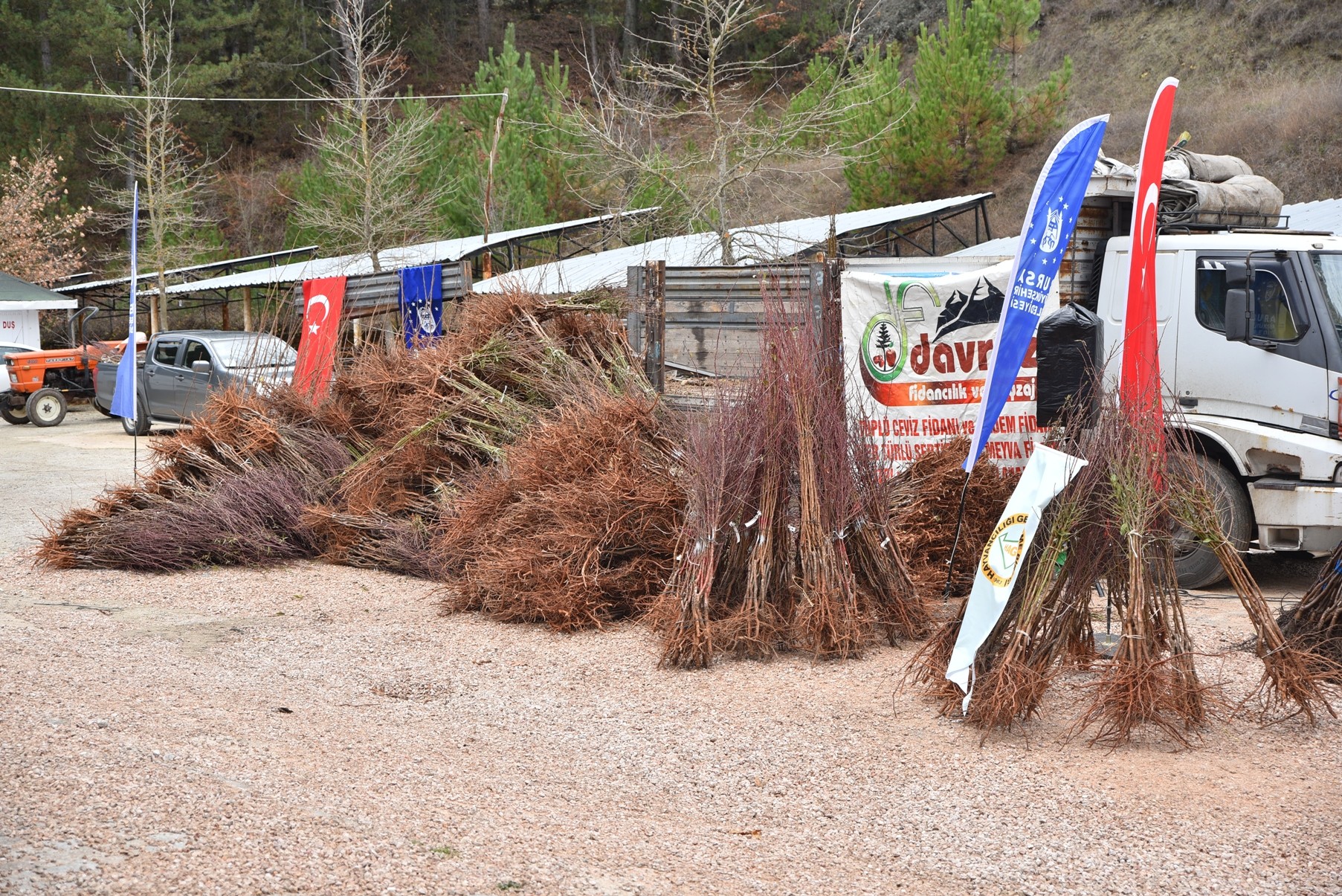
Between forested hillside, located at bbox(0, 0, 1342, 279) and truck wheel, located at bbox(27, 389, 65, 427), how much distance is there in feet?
22.9

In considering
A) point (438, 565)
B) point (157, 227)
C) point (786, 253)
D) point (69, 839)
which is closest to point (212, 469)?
point (438, 565)

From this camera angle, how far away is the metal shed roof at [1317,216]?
41.8ft

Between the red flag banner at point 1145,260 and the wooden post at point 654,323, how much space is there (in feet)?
12.9

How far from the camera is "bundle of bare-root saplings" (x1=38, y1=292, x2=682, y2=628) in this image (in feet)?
23.4

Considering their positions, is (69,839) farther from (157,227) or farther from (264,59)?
(264,59)

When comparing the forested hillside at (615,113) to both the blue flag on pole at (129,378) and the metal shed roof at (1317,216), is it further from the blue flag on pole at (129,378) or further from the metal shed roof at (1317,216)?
the blue flag on pole at (129,378)

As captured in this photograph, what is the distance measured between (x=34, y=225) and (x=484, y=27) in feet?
84.2

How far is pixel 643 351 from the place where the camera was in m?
8.99

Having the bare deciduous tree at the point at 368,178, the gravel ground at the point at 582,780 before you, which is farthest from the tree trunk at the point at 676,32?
the gravel ground at the point at 582,780

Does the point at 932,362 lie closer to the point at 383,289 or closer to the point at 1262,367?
the point at 1262,367

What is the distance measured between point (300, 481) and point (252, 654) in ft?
9.62

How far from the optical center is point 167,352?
20.2m

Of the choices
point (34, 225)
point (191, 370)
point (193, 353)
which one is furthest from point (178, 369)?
point (34, 225)

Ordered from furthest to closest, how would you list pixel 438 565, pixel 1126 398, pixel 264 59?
pixel 264 59
pixel 438 565
pixel 1126 398
